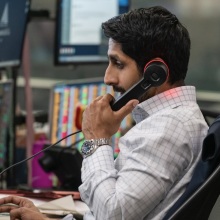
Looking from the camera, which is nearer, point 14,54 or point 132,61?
point 132,61

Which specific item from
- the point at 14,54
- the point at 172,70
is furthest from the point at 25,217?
the point at 14,54

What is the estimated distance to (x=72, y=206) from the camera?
81.0 inches

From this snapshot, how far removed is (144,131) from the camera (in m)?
1.64

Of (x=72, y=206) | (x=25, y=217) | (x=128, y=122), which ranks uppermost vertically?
(x=25, y=217)

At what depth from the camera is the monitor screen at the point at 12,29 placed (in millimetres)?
2885

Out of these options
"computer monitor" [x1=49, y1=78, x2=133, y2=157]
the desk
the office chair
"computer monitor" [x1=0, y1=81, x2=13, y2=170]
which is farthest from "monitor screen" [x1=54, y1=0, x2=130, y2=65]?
the office chair

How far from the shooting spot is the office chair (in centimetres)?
152

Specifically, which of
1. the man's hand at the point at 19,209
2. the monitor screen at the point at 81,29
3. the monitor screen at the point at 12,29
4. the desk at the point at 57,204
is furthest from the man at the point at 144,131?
the monitor screen at the point at 81,29

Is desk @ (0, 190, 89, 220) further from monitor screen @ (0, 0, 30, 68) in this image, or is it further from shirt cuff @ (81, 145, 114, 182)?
monitor screen @ (0, 0, 30, 68)

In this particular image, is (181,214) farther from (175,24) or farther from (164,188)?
(175,24)

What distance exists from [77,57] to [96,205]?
202 centimetres

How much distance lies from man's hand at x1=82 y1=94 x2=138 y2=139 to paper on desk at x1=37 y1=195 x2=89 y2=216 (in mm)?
348

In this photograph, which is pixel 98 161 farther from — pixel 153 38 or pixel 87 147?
pixel 153 38

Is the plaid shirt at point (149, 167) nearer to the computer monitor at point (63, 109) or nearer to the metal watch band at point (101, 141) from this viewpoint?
the metal watch band at point (101, 141)
